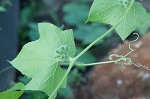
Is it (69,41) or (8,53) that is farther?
(8,53)

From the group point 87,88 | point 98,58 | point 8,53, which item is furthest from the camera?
point 98,58

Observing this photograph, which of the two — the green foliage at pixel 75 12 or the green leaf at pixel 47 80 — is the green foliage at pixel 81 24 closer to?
the green foliage at pixel 75 12

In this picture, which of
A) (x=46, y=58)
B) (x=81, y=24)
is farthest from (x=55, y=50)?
(x=81, y=24)

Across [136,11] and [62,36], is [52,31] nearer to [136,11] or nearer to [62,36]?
[62,36]

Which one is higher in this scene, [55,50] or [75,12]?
[55,50]

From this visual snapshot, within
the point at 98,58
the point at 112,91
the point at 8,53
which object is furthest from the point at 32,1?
the point at 8,53

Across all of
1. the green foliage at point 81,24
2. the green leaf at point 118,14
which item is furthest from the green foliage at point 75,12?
the green leaf at point 118,14

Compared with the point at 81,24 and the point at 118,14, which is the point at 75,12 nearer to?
the point at 81,24

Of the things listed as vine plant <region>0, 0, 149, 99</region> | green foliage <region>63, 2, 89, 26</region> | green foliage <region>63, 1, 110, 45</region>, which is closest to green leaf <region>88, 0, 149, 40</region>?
vine plant <region>0, 0, 149, 99</region>
